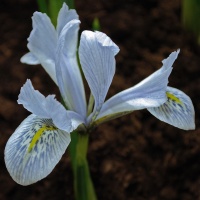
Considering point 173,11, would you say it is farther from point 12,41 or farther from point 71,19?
point 71,19

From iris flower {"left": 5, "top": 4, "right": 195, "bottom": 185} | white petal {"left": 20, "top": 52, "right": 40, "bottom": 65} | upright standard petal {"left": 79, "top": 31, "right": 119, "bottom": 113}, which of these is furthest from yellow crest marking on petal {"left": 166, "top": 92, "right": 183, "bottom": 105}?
white petal {"left": 20, "top": 52, "right": 40, "bottom": 65}

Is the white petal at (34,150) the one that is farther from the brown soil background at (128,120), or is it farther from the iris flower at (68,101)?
the brown soil background at (128,120)

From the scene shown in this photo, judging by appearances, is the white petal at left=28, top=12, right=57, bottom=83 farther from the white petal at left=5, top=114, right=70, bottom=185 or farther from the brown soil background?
the brown soil background

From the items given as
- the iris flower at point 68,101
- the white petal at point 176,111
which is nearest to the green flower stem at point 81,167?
the iris flower at point 68,101

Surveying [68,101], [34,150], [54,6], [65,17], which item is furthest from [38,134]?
[54,6]

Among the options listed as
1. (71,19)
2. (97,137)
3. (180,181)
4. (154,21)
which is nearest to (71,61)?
(71,19)

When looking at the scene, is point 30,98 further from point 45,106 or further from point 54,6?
point 54,6
